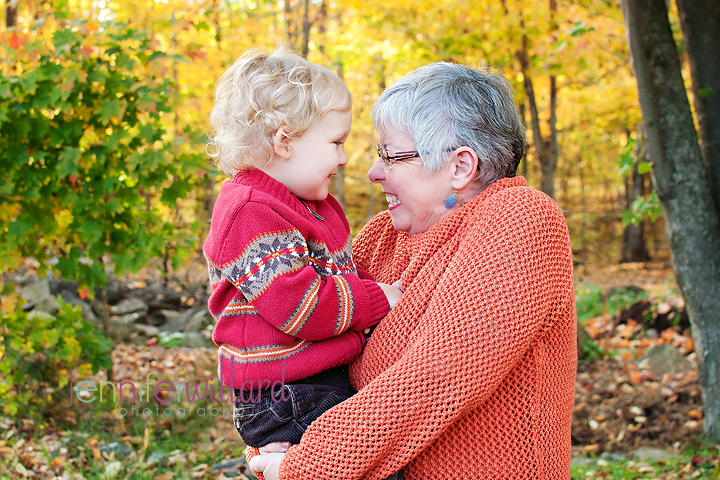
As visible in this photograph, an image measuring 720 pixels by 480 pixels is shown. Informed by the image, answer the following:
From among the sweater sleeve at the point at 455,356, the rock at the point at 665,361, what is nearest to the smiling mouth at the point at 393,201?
the sweater sleeve at the point at 455,356

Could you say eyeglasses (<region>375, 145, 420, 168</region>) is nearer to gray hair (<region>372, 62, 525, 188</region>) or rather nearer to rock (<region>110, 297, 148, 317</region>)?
gray hair (<region>372, 62, 525, 188</region>)

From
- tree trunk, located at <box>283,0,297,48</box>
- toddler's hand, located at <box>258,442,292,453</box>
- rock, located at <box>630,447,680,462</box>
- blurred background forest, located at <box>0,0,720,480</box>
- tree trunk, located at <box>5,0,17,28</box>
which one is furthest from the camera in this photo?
tree trunk, located at <box>283,0,297,48</box>

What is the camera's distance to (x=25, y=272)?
306 inches

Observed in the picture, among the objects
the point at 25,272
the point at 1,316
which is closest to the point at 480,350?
the point at 1,316

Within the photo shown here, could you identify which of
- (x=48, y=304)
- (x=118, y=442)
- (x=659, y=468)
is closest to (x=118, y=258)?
(x=118, y=442)

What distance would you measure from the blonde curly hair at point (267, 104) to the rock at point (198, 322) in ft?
18.4

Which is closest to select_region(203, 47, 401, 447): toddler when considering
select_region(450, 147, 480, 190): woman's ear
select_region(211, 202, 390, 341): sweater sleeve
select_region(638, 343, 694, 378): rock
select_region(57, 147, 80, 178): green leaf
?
select_region(211, 202, 390, 341): sweater sleeve

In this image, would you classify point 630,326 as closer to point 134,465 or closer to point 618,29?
point 618,29

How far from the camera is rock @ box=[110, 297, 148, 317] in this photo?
25.1 ft

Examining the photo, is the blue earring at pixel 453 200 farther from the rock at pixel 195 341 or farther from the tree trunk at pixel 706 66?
the rock at pixel 195 341

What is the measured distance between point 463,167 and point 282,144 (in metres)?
0.53

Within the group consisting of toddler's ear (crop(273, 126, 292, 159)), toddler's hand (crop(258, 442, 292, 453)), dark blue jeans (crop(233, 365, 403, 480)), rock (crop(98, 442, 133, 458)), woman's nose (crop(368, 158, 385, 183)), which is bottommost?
rock (crop(98, 442, 133, 458))

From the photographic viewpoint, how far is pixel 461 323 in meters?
1.45

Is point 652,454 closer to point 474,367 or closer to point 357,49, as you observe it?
point 474,367
